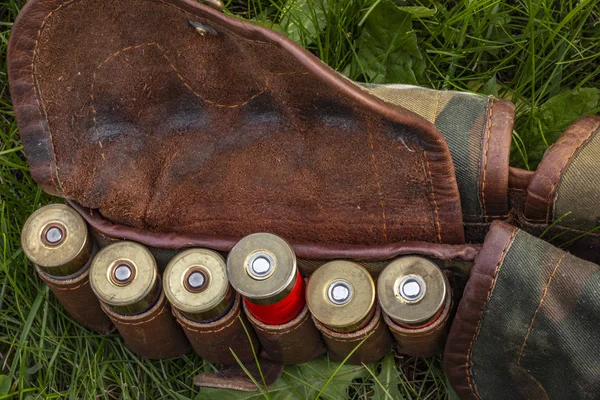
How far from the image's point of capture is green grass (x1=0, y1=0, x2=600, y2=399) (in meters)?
2.74

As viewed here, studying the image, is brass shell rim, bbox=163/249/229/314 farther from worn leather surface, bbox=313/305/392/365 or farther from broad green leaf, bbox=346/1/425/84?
broad green leaf, bbox=346/1/425/84

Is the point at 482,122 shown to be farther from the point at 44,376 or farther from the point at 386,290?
the point at 44,376

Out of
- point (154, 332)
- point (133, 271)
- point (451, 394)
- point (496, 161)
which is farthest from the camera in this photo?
point (451, 394)

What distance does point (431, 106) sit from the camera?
2504 mm

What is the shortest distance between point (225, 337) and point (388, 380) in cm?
54

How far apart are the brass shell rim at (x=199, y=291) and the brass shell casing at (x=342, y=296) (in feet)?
0.84

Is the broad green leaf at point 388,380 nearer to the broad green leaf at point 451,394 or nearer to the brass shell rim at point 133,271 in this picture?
the broad green leaf at point 451,394

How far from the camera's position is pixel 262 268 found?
7.48 feet

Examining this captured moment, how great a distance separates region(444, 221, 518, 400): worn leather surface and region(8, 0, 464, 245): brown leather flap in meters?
0.17

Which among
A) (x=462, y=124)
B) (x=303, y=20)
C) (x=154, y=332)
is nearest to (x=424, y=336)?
(x=462, y=124)

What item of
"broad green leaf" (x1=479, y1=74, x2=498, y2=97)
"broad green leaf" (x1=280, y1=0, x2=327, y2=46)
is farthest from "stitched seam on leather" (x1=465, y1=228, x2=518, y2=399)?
"broad green leaf" (x1=280, y1=0, x2=327, y2=46)

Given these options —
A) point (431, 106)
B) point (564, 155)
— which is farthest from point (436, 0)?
point (564, 155)

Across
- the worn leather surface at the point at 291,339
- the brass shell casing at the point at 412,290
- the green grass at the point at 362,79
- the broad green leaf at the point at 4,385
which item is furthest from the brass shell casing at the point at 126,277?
the brass shell casing at the point at 412,290

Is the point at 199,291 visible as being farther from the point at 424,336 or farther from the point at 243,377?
the point at 424,336
